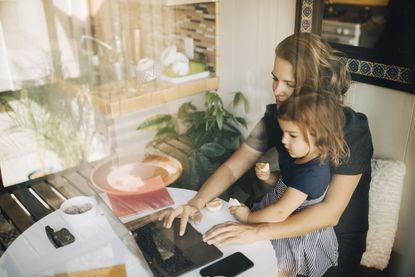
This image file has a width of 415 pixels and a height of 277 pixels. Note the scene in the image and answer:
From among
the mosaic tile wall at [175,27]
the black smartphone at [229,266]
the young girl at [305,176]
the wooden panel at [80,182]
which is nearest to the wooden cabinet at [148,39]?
the mosaic tile wall at [175,27]

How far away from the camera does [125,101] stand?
3.23 feet

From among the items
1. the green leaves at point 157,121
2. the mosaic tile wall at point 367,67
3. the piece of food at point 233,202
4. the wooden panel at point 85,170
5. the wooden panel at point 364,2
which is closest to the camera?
the wooden panel at point 364,2

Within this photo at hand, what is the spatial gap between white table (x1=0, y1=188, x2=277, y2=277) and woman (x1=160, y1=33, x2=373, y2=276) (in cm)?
5

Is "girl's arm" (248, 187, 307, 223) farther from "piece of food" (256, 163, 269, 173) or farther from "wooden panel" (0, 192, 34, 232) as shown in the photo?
"wooden panel" (0, 192, 34, 232)

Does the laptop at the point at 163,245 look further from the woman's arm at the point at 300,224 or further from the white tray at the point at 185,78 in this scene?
the white tray at the point at 185,78

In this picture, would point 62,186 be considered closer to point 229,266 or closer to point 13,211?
point 13,211

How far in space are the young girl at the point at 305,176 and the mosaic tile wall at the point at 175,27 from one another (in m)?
0.32

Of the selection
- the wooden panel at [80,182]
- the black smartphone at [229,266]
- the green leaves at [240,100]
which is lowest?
the wooden panel at [80,182]

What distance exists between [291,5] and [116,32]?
447 millimetres

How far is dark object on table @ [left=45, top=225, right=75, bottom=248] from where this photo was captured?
0.80 meters

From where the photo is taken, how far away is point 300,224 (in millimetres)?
822

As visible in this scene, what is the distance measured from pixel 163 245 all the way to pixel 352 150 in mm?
444

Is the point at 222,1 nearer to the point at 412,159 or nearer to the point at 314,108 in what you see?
the point at 314,108

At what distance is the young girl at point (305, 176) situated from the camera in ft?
2.29
